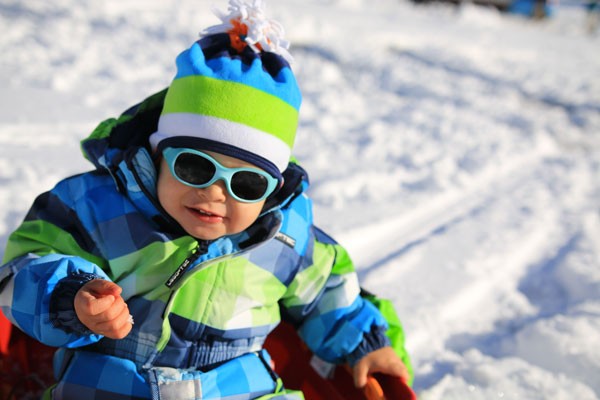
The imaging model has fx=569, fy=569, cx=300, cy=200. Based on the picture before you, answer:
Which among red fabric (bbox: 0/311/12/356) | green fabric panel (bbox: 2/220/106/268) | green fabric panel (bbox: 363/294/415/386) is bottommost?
red fabric (bbox: 0/311/12/356)

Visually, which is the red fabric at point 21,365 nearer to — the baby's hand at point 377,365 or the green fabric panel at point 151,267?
the green fabric panel at point 151,267

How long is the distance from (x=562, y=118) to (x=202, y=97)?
15.7 feet

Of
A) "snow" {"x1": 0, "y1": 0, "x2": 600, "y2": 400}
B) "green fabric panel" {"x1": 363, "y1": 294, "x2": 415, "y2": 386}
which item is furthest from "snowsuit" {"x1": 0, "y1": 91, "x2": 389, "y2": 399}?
"snow" {"x1": 0, "y1": 0, "x2": 600, "y2": 400}

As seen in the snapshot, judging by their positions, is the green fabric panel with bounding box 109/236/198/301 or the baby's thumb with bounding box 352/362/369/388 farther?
the baby's thumb with bounding box 352/362/369/388

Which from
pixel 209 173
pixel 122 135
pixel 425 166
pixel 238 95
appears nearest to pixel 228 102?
pixel 238 95

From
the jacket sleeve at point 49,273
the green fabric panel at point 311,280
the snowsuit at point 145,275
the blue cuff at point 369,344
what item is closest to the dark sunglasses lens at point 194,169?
the snowsuit at point 145,275

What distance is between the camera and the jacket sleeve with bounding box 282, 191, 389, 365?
1375 mm

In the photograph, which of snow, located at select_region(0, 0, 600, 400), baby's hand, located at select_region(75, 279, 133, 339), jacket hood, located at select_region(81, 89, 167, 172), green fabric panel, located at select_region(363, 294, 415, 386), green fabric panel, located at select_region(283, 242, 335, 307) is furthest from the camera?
snow, located at select_region(0, 0, 600, 400)

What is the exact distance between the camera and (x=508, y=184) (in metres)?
3.40

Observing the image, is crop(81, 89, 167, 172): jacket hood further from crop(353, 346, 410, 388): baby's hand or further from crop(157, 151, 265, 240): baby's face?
crop(353, 346, 410, 388): baby's hand

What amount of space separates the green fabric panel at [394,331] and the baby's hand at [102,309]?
78cm

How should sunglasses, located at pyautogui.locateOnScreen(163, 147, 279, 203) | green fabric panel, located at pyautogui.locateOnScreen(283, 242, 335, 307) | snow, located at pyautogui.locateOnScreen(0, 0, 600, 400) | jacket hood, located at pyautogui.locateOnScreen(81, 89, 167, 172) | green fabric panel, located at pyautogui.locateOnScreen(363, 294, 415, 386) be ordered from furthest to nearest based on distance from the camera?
snow, located at pyautogui.locateOnScreen(0, 0, 600, 400), green fabric panel, located at pyautogui.locateOnScreen(363, 294, 415, 386), green fabric panel, located at pyautogui.locateOnScreen(283, 242, 335, 307), jacket hood, located at pyautogui.locateOnScreen(81, 89, 167, 172), sunglasses, located at pyautogui.locateOnScreen(163, 147, 279, 203)

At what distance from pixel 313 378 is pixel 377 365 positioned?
9.4 inches

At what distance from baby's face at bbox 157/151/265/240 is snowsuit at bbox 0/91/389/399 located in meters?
0.04
